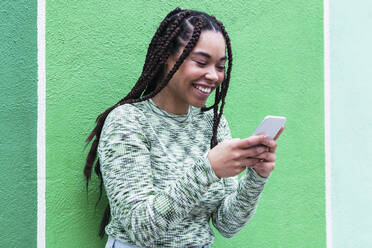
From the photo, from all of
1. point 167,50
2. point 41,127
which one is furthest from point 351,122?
point 41,127

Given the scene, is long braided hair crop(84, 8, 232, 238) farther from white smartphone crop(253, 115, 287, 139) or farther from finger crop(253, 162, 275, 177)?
white smartphone crop(253, 115, 287, 139)

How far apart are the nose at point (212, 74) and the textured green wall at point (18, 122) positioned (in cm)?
78

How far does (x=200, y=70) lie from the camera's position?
168cm

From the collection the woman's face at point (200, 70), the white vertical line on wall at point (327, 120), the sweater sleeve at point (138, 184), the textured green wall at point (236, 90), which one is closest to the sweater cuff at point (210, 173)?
the sweater sleeve at point (138, 184)

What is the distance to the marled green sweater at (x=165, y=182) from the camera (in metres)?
1.45

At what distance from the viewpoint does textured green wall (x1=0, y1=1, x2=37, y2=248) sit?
1.82 metres

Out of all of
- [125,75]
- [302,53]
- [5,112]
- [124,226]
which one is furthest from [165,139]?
[302,53]

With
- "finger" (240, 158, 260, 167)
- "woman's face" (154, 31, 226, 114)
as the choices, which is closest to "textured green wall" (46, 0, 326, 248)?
"woman's face" (154, 31, 226, 114)

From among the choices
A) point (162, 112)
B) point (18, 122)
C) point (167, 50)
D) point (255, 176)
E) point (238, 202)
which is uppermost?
point (167, 50)

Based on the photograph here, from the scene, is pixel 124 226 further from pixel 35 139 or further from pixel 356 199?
pixel 356 199

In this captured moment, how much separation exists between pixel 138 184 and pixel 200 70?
51 cm

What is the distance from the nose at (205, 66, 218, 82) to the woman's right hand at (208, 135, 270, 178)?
358 millimetres

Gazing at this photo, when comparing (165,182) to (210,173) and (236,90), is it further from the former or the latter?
(236,90)

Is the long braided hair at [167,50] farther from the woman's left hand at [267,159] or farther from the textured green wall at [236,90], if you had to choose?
the woman's left hand at [267,159]
